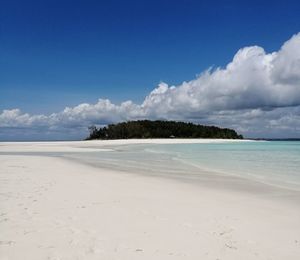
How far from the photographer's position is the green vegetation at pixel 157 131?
120188 mm

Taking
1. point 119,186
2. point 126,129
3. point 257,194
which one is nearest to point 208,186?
point 257,194

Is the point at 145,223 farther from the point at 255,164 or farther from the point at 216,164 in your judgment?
the point at 255,164

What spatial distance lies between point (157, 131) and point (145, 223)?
11824cm

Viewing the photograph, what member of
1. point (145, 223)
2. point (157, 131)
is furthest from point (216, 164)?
point (157, 131)

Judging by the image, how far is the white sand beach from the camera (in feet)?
17.7

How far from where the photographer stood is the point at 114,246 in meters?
5.60

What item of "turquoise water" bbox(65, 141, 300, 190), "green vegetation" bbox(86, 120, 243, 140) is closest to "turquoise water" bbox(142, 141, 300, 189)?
"turquoise water" bbox(65, 141, 300, 190)

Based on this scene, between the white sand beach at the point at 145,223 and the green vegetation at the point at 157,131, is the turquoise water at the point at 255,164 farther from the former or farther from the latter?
the green vegetation at the point at 157,131

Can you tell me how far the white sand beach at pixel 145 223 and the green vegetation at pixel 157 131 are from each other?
4251 inches

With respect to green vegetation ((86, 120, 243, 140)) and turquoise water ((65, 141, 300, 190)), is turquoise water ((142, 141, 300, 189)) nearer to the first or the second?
turquoise water ((65, 141, 300, 190))

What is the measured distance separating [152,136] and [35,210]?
374ft

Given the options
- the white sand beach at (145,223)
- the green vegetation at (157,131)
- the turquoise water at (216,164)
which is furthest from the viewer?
the green vegetation at (157,131)

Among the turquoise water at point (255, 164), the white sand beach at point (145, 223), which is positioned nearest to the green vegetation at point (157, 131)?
the turquoise water at point (255, 164)

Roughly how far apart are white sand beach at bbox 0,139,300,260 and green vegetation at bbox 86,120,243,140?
354 ft
